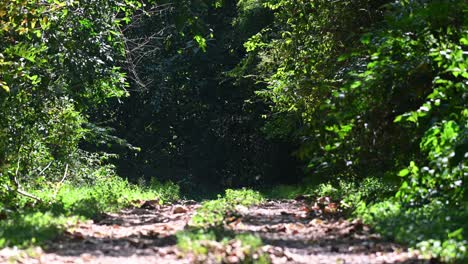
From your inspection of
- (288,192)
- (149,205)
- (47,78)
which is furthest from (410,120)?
(288,192)

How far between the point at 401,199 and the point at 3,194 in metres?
6.97

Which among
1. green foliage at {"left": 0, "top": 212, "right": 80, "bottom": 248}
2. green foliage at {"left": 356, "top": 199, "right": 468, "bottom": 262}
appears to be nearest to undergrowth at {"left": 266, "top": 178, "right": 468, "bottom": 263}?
green foliage at {"left": 356, "top": 199, "right": 468, "bottom": 262}

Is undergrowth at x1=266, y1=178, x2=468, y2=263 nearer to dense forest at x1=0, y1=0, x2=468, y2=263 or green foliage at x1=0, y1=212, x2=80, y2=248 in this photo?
dense forest at x1=0, y1=0, x2=468, y2=263

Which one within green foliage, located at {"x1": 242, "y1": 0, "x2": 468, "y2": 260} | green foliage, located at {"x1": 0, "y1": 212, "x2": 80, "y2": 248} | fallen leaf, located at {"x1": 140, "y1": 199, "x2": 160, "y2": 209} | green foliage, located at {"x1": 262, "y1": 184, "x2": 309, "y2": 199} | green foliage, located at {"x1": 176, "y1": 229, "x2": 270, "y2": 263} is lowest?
green foliage, located at {"x1": 262, "y1": 184, "x2": 309, "y2": 199}

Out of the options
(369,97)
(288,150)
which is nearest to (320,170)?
(369,97)

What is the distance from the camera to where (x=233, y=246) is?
6469mm

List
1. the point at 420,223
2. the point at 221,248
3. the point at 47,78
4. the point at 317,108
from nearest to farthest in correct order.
→ 1. the point at 221,248
2. the point at 420,223
3. the point at 47,78
4. the point at 317,108

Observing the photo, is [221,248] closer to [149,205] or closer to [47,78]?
[149,205]

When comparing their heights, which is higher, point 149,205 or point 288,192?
point 149,205

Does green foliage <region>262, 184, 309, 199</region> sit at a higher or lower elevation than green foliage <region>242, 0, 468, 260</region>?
lower

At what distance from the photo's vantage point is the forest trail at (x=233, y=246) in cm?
646

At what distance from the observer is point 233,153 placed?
1468 inches

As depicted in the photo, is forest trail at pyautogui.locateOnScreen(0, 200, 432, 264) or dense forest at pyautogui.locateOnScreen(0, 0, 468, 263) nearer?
forest trail at pyautogui.locateOnScreen(0, 200, 432, 264)

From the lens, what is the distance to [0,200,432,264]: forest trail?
6457 mm
